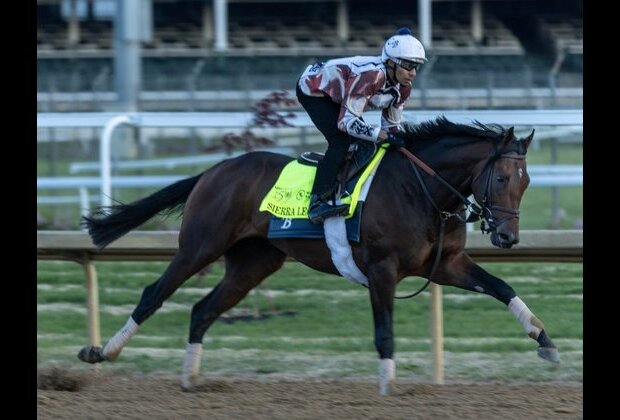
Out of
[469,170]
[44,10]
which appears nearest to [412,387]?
[469,170]

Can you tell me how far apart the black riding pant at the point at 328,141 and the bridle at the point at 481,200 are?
34cm

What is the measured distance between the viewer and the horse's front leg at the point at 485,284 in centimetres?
596

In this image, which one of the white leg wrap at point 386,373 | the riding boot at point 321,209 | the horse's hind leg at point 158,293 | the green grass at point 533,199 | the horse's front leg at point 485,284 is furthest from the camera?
the green grass at point 533,199

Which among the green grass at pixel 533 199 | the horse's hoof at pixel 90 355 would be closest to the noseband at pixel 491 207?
the horse's hoof at pixel 90 355

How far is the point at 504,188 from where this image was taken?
5750 mm

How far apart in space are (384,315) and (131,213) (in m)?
1.85

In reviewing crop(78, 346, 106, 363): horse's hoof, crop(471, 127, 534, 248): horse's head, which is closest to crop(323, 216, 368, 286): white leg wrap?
crop(471, 127, 534, 248): horse's head

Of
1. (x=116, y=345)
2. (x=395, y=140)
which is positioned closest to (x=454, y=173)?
(x=395, y=140)

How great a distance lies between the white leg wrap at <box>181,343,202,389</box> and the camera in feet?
20.9

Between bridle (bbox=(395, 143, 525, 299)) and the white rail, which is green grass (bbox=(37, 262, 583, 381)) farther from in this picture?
bridle (bbox=(395, 143, 525, 299))

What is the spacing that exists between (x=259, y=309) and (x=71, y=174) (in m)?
6.31

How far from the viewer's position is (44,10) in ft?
103

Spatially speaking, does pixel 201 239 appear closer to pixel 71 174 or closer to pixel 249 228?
pixel 249 228

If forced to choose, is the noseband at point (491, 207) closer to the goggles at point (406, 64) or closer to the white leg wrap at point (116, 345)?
the goggles at point (406, 64)
